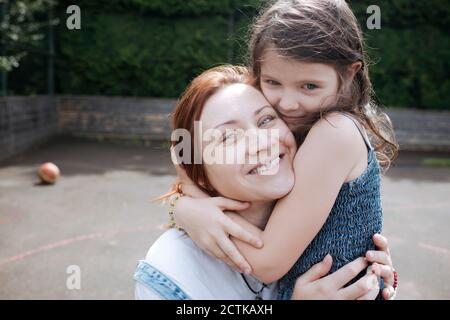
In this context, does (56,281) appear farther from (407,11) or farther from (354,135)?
(407,11)

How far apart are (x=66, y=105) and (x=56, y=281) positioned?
8.29 metres

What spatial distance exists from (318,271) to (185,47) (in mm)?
10207

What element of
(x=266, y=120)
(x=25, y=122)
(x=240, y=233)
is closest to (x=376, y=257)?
(x=240, y=233)

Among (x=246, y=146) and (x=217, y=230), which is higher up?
(x=246, y=146)

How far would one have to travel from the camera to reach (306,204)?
4.51 ft

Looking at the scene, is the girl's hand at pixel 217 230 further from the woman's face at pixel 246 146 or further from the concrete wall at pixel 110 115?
the concrete wall at pixel 110 115

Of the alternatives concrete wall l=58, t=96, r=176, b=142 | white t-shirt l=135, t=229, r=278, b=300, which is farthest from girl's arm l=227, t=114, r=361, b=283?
concrete wall l=58, t=96, r=176, b=142

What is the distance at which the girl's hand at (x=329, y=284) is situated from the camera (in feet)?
4.59

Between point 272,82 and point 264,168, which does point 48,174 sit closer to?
point 272,82

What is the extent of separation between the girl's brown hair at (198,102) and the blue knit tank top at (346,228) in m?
0.36

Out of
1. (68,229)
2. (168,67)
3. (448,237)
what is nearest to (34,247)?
(68,229)

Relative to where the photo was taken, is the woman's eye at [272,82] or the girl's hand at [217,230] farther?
the woman's eye at [272,82]

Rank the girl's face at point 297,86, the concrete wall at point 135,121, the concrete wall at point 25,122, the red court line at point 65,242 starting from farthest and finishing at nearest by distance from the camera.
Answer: the concrete wall at point 135,121 < the concrete wall at point 25,122 < the red court line at point 65,242 < the girl's face at point 297,86

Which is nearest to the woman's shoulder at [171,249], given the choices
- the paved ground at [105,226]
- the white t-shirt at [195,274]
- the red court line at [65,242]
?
the white t-shirt at [195,274]
